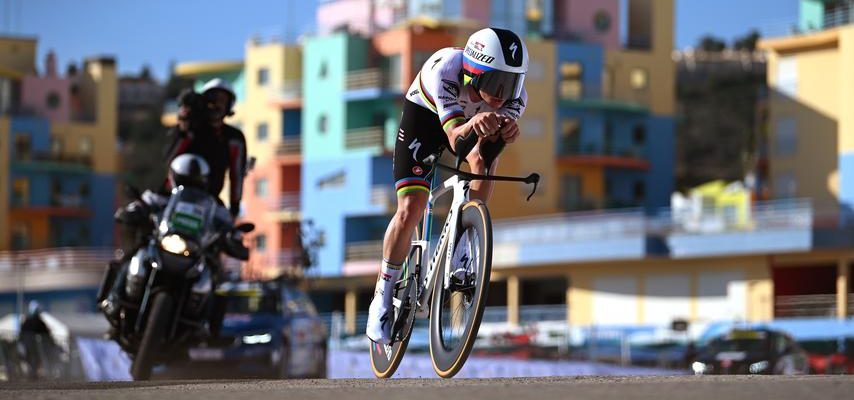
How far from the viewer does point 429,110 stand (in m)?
11.0

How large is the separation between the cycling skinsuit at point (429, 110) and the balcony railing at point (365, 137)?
7483cm

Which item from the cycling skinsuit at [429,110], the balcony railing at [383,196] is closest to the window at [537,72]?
the balcony railing at [383,196]

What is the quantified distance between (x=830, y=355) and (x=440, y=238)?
103 feet

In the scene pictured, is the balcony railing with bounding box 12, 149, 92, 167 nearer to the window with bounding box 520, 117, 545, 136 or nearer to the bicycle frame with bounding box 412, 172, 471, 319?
the window with bounding box 520, 117, 545, 136

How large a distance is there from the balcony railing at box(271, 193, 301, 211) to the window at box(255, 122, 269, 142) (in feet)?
12.5

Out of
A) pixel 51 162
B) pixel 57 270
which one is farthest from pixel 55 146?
pixel 57 270

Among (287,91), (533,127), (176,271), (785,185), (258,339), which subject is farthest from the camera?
(287,91)

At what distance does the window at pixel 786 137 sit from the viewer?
263 feet

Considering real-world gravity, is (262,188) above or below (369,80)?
below

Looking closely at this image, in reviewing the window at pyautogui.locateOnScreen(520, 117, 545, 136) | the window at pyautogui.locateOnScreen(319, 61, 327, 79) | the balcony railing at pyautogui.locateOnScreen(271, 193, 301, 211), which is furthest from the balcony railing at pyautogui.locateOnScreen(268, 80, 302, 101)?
the window at pyautogui.locateOnScreen(520, 117, 545, 136)

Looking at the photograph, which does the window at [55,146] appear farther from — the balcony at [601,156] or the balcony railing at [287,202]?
the balcony at [601,156]

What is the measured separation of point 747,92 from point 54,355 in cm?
12526

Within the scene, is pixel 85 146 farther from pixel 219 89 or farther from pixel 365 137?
pixel 219 89

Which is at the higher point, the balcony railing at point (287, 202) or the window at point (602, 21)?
the window at point (602, 21)
